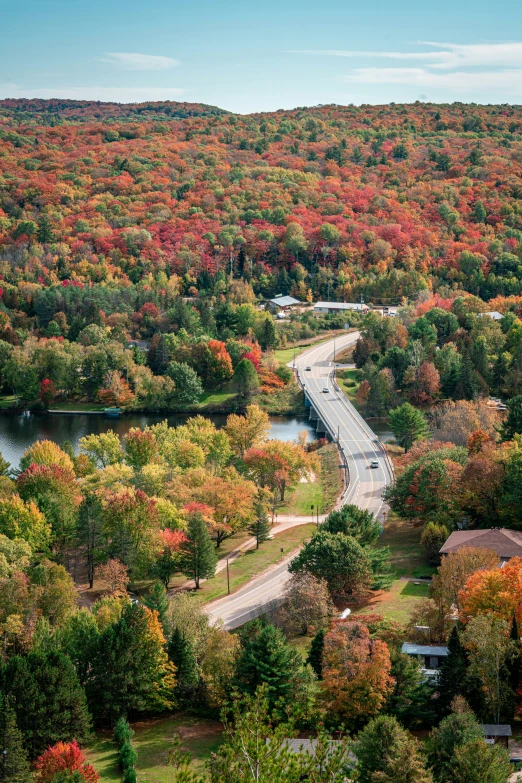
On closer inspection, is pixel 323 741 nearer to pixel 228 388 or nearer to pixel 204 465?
pixel 204 465

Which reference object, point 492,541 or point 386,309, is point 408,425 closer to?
point 492,541

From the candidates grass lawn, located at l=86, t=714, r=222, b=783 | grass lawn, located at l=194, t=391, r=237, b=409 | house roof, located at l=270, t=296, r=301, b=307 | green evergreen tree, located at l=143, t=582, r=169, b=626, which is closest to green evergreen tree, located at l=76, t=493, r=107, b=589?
green evergreen tree, located at l=143, t=582, r=169, b=626

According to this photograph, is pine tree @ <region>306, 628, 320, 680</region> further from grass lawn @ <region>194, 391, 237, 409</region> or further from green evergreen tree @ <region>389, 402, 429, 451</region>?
grass lawn @ <region>194, 391, 237, 409</region>

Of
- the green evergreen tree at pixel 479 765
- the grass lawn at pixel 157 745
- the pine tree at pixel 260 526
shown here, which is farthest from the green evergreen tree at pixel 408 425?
the green evergreen tree at pixel 479 765

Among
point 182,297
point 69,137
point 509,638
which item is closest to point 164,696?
point 509,638

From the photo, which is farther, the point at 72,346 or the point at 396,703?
the point at 72,346

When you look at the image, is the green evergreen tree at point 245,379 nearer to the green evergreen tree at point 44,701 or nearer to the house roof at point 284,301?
the house roof at point 284,301
